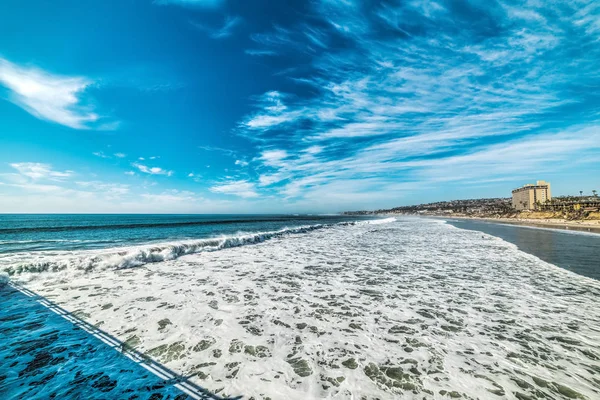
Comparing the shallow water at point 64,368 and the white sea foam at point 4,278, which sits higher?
the white sea foam at point 4,278

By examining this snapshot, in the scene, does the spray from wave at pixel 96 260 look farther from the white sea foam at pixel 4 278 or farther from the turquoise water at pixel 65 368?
the turquoise water at pixel 65 368

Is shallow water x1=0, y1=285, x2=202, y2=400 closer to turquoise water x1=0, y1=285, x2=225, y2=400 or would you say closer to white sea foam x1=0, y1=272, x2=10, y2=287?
turquoise water x1=0, y1=285, x2=225, y2=400

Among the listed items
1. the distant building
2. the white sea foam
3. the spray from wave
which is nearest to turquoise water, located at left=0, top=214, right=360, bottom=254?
the spray from wave

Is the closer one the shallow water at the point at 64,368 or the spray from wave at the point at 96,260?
the shallow water at the point at 64,368

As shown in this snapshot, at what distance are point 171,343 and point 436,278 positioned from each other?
9554mm

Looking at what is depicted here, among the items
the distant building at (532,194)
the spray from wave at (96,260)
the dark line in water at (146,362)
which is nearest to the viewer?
the dark line in water at (146,362)

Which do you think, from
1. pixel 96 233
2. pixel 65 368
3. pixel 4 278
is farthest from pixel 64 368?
pixel 96 233

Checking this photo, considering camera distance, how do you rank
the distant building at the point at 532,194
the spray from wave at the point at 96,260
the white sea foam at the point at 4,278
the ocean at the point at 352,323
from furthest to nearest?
the distant building at the point at 532,194 < the spray from wave at the point at 96,260 < the white sea foam at the point at 4,278 < the ocean at the point at 352,323

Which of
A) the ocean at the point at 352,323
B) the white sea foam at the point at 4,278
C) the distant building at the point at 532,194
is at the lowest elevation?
the ocean at the point at 352,323

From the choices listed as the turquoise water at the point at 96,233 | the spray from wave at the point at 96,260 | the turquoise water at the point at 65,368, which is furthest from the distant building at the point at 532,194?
the turquoise water at the point at 65,368

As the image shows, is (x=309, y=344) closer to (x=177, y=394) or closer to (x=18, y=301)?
(x=177, y=394)

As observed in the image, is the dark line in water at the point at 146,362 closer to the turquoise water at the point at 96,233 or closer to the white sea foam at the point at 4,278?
the white sea foam at the point at 4,278

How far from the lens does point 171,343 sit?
16.1 ft

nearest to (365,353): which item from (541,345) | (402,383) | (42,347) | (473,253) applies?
(402,383)
